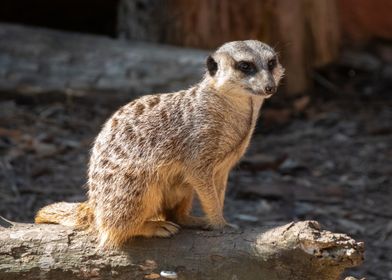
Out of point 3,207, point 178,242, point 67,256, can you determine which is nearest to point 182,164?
point 178,242

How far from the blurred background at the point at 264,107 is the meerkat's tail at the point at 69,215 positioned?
1.44m

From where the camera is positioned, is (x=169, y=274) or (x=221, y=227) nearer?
(x=169, y=274)

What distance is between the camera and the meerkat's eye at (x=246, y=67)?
3.13 m

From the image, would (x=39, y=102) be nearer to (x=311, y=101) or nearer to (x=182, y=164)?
(x=311, y=101)

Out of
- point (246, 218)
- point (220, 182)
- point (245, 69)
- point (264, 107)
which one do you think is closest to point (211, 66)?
point (245, 69)

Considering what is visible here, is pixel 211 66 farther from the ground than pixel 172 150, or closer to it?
farther from the ground

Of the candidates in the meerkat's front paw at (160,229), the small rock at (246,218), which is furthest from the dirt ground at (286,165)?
the meerkat's front paw at (160,229)

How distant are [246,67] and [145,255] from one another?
83cm

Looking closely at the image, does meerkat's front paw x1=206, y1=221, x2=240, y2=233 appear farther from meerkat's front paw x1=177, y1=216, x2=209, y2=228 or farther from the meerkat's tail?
the meerkat's tail

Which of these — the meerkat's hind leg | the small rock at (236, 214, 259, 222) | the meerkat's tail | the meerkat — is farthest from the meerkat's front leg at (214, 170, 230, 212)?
the small rock at (236, 214, 259, 222)

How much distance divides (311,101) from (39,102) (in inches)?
90.8

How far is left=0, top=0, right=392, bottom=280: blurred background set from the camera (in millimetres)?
5070

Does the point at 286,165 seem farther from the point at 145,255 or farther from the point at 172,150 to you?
the point at 145,255

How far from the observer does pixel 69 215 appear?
323 centimetres
